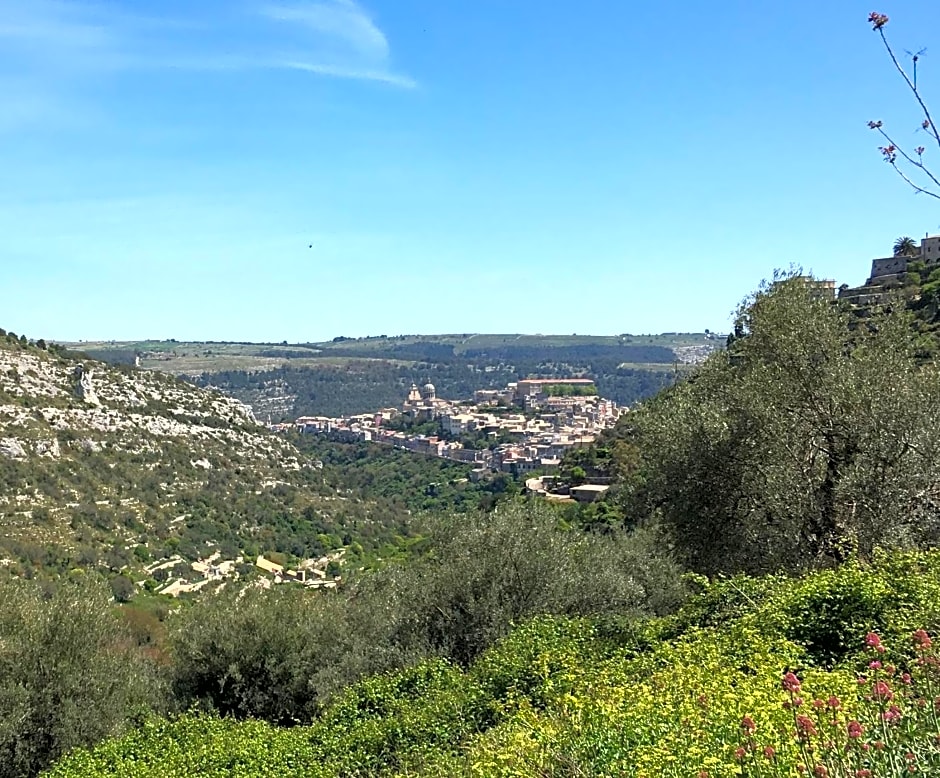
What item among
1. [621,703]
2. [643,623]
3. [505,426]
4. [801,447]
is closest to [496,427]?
[505,426]

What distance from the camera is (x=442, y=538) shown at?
54.7 feet

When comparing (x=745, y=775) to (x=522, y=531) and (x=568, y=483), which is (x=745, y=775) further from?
(x=568, y=483)

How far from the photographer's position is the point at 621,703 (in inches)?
269

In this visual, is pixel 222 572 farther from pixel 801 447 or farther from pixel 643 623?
pixel 801 447

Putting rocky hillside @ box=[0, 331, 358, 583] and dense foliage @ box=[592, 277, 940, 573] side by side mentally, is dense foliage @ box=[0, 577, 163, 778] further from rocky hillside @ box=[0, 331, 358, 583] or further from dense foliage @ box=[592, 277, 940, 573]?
rocky hillside @ box=[0, 331, 358, 583]

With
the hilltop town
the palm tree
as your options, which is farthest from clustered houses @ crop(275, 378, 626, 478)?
the palm tree

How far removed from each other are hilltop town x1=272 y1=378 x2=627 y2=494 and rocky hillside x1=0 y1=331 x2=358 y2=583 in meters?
43.1

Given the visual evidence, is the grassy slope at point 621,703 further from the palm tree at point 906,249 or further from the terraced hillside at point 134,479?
the palm tree at point 906,249

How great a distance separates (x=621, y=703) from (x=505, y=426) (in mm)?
127604

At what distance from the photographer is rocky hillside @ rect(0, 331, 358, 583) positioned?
116ft

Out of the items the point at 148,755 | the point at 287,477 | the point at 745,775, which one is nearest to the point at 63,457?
the point at 287,477

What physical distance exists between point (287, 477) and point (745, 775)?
194 ft

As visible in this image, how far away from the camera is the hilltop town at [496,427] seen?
107125mm

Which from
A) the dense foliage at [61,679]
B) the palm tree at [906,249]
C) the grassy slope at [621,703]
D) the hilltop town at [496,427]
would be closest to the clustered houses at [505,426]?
the hilltop town at [496,427]
